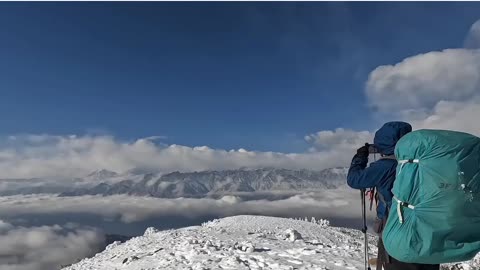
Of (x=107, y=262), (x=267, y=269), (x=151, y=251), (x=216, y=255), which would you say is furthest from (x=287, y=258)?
(x=107, y=262)

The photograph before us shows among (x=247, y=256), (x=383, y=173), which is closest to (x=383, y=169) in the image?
(x=383, y=173)

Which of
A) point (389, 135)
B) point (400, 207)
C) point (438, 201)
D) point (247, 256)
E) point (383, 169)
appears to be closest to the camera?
point (438, 201)

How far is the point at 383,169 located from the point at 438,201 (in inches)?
30.3

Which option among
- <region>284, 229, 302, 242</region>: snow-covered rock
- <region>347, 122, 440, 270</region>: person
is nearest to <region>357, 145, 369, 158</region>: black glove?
<region>347, 122, 440, 270</region>: person

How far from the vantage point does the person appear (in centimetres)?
505

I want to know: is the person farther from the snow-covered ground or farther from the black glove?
the snow-covered ground

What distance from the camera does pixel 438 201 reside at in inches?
177

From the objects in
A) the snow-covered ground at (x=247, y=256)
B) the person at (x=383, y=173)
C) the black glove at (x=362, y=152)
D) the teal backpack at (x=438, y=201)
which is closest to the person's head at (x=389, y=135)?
the person at (x=383, y=173)

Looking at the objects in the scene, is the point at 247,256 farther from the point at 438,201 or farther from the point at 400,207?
the point at 438,201

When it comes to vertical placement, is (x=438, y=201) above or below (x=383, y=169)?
below

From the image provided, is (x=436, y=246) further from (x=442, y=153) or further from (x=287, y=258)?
(x=287, y=258)

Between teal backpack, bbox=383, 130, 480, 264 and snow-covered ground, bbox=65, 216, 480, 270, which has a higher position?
teal backpack, bbox=383, 130, 480, 264

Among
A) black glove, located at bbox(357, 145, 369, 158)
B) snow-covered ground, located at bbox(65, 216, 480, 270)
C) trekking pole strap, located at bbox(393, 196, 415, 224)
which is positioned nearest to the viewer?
trekking pole strap, located at bbox(393, 196, 415, 224)

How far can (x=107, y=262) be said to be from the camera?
1677cm
